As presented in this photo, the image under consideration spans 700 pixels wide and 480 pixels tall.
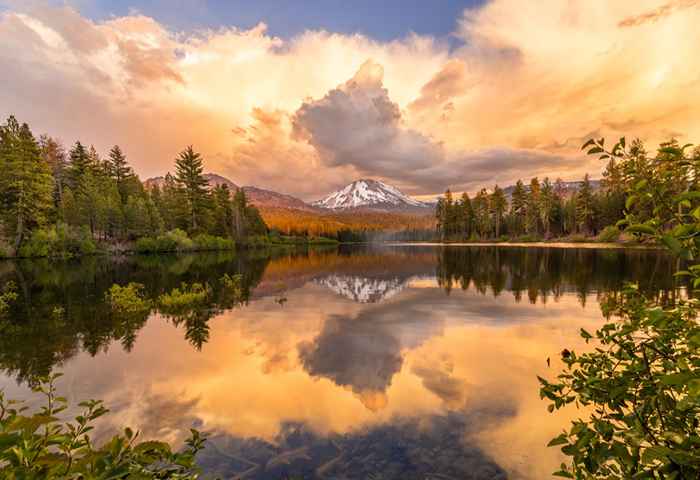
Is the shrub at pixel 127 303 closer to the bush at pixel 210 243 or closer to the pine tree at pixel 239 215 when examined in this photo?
the bush at pixel 210 243

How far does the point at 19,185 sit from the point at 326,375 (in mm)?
56120

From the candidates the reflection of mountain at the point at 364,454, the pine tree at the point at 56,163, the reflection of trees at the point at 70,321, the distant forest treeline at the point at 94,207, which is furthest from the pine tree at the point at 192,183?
the reflection of mountain at the point at 364,454

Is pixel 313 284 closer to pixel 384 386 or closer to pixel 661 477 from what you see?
pixel 384 386

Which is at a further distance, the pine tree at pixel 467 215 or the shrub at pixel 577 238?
the pine tree at pixel 467 215

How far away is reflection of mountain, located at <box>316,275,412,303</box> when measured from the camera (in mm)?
20859

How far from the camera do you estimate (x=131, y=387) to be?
8.27 metres

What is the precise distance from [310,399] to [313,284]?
18940 mm

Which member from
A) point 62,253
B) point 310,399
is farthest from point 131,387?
point 62,253

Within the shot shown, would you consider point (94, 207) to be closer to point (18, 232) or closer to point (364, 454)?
point (18, 232)

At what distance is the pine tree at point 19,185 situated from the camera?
4309cm

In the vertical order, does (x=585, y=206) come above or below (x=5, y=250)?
above

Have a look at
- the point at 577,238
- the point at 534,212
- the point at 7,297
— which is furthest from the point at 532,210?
the point at 7,297

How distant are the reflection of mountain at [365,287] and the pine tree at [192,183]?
56.9 meters

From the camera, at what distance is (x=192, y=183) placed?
76.1 m
